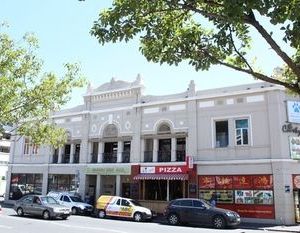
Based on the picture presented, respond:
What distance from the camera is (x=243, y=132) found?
2916 centimetres

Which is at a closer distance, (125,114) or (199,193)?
(199,193)

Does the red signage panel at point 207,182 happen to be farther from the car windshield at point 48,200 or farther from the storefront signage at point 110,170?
the car windshield at point 48,200

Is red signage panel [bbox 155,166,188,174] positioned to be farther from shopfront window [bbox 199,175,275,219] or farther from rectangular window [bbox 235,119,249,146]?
rectangular window [bbox 235,119,249,146]

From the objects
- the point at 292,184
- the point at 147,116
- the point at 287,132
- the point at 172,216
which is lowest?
the point at 172,216

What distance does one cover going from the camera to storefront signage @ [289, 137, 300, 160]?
1082 inches

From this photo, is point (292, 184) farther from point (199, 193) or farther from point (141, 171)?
point (141, 171)

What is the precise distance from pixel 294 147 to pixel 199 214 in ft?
27.0

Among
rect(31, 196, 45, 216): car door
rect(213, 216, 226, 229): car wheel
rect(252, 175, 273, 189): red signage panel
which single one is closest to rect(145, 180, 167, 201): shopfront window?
rect(252, 175, 273, 189): red signage panel

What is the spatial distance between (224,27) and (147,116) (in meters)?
27.3

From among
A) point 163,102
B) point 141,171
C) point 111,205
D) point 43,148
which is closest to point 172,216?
point 111,205

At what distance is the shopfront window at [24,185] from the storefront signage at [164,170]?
13.1 metres

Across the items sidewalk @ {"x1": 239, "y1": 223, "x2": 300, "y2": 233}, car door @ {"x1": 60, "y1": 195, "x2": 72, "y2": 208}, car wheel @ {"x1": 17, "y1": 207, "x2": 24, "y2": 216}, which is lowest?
sidewalk @ {"x1": 239, "y1": 223, "x2": 300, "y2": 233}

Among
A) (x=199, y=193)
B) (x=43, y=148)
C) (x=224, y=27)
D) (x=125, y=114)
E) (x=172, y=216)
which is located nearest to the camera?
(x=224, y=27)

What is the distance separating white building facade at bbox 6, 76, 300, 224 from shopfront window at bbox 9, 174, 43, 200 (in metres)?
0.20
